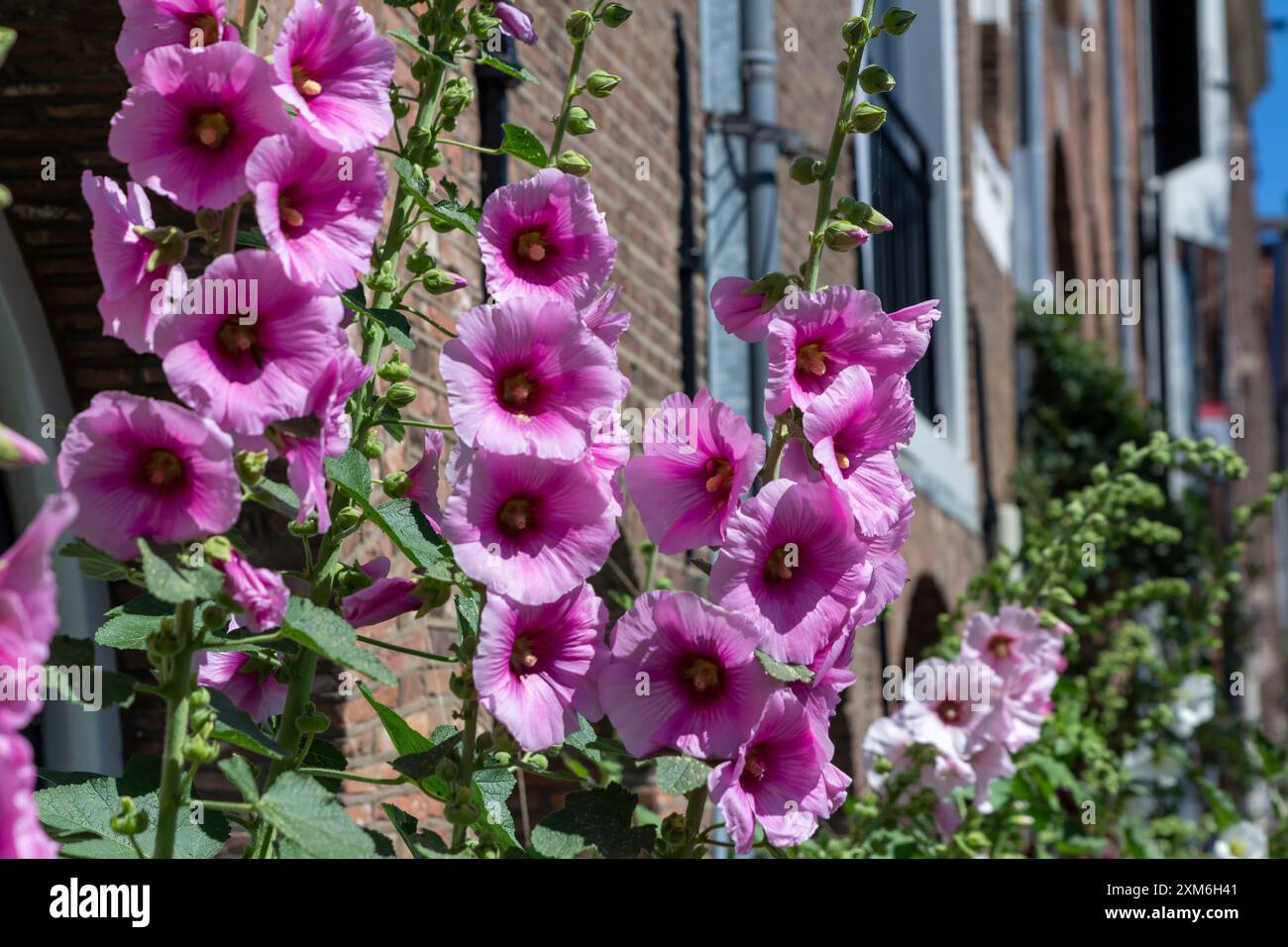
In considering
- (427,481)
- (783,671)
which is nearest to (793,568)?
(783,671)

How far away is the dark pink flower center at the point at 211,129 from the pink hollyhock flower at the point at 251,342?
98 millimetres

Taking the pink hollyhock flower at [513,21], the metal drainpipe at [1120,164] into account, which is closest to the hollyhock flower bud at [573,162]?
the pink hollyhock flower at [513,21]

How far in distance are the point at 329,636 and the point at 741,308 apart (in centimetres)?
54

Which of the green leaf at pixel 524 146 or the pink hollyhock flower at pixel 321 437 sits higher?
the green leaf at pixel 524 146

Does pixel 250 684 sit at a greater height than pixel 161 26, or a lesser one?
lesser

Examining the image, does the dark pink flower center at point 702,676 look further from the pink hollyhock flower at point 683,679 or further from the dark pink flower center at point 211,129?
the dark pink flower center at point 211,129

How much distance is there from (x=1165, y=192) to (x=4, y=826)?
18.1 meters

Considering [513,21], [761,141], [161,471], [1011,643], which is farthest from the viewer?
[761,141]

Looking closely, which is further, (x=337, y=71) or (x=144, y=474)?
(x=337, y=71)

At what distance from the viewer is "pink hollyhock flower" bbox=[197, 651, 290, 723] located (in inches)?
52.9

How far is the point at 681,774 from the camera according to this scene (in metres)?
1.25

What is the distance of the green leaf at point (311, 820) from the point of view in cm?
99

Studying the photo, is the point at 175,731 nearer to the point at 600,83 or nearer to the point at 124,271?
the point at 124,271
